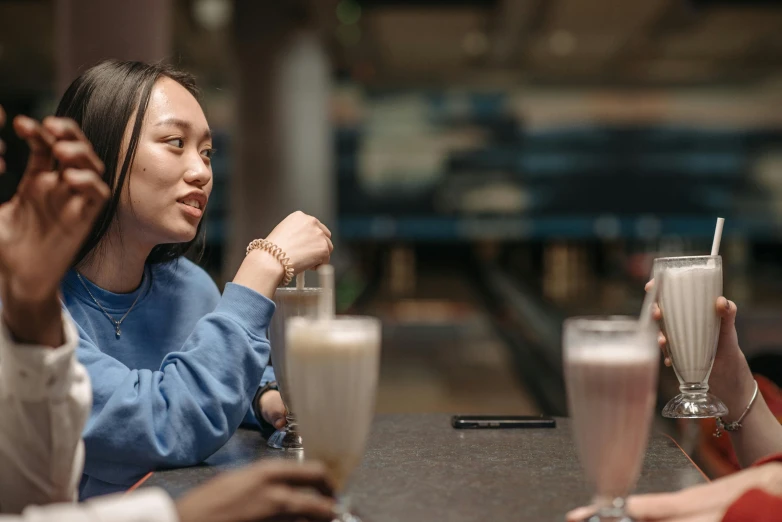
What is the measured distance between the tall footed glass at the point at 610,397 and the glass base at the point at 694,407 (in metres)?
0.41

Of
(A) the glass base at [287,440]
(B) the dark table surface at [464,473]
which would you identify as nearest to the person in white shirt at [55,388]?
(B) the dark table surface at [464,473]

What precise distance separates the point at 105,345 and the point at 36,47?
927 centimetres

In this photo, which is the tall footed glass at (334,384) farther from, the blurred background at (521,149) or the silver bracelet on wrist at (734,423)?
the blurred background at (521,149)

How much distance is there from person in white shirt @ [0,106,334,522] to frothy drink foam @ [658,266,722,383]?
65 centimetres

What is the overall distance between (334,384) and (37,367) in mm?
310

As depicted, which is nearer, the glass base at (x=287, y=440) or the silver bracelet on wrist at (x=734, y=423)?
the glass base at (x=287, y=440)

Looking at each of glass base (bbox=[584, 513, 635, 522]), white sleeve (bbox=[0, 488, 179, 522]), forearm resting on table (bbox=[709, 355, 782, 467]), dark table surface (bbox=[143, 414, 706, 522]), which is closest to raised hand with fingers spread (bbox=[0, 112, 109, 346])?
white sleeve (bbox=[0, 488, 179, 522])

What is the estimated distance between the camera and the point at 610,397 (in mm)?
843

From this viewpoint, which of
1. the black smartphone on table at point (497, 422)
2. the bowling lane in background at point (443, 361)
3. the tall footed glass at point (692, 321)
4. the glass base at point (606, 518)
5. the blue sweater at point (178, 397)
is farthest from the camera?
the bowling lane in background at point (443, 361)

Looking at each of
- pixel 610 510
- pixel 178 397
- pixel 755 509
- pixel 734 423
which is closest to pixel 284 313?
pixel 178 397

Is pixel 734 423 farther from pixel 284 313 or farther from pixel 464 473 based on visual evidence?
pixel 284 313

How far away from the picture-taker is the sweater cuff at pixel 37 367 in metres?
0.88

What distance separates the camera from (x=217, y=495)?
31.0 inches

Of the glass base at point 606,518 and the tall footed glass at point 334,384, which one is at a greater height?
the tall footed glass at point 334,384
